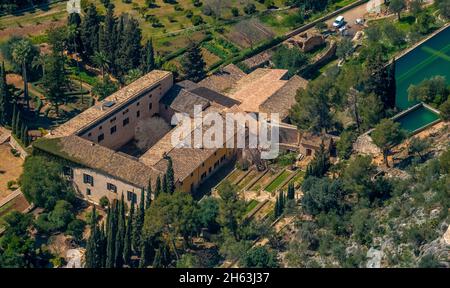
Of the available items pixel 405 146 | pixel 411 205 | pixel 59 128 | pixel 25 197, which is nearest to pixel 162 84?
pixel 59 128

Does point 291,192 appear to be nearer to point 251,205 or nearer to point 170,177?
point 251,205

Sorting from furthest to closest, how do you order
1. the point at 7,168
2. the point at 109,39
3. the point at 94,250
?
the point at 109,39 → the point at 7,168 → the point at 94,250

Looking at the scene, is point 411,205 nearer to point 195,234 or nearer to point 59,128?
point 195,234

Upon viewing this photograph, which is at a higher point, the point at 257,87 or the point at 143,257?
→ the point at 257,87

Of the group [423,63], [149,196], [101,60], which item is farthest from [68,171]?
[423,63]

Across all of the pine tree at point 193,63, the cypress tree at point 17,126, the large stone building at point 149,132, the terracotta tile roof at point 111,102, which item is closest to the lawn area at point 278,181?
the large stone building at point 149,132

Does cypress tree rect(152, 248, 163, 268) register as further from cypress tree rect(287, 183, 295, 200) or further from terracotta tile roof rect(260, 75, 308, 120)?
terracotta tile roof rect(260, 75, 308, 120)

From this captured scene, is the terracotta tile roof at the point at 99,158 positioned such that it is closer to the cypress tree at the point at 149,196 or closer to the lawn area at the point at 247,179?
the cypress tree at the point at 149,196
